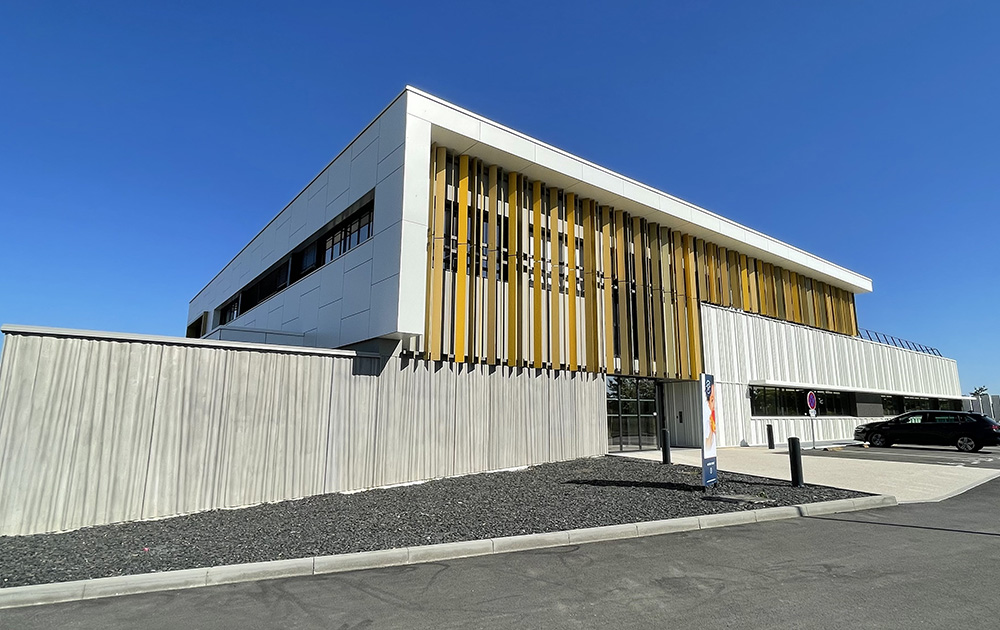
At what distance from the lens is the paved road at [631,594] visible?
14.6 ft

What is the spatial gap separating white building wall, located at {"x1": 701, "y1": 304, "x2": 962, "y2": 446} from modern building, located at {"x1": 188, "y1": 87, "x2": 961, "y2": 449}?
11 centimetres

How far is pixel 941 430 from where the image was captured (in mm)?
20844

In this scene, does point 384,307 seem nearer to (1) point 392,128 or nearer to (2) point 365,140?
(1) point 392,128

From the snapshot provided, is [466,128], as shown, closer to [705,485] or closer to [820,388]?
[705,485]

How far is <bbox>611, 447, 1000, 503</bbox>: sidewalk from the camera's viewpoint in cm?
1146

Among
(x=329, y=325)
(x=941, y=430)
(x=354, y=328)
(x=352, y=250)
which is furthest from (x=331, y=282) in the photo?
(x=941, y=430)

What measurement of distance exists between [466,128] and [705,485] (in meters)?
11.0

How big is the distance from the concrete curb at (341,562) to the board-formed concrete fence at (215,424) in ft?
12.8

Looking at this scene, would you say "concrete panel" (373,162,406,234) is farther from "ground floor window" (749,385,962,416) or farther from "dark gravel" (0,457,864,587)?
"ground floor window" (749,385,962,416)

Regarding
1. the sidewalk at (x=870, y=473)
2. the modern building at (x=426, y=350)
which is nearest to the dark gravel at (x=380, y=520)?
the modern building at (x=426, y=350)

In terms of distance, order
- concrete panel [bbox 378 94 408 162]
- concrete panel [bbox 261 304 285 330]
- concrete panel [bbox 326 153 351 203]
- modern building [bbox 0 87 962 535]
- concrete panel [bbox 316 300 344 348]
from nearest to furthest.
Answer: modern building [bbox 0 87 962 535]
concrete panel [bbox 378 94 408 162]
concrete panel [bbox 316 300 344 348]
concrete panel [bbox 326 153 351 203]
concrete panel [bbox 261 304 285 330]

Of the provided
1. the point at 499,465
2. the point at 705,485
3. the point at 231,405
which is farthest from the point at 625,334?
the point at 231,405

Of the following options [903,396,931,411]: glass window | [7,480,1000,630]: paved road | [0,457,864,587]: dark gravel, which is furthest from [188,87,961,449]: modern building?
[903,396,931,411]: glass window

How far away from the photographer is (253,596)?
17.1 feet
